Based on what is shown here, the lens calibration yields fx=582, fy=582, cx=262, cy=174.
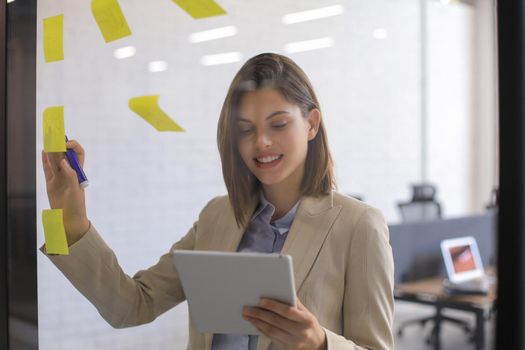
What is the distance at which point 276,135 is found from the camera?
3.36 ft

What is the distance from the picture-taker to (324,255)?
3.28ft

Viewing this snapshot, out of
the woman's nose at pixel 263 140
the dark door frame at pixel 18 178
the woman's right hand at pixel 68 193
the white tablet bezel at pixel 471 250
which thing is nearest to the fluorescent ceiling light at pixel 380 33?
the woman's nose at pixel 263 140

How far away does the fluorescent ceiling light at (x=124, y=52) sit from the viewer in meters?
1.34

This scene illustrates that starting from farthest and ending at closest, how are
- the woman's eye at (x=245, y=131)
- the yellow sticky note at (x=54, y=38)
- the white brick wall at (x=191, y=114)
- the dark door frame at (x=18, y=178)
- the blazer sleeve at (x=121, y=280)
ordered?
the dark door frame at (x=18, y=178) → the yellow sticky note at (x=54, y=38) → the blazer sleeve at (x=121, y=280) → the woman's eye at (x=245, y=131) → the white brick wall at (x=191, y=114)

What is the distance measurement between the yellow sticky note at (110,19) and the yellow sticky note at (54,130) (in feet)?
0.80

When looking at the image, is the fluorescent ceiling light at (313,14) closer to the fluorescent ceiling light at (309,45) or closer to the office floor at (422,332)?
the fluorescent ceiling light at (309,45)

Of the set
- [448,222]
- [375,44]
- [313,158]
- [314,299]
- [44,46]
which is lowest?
[314,299]

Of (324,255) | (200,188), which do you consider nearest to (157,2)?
(200,188)

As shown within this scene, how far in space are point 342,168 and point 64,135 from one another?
0.76 m

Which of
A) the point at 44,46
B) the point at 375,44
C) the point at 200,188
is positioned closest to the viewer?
the point at 375,44

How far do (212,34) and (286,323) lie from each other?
23.5 inches

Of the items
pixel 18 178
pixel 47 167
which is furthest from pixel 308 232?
pixel 18 178

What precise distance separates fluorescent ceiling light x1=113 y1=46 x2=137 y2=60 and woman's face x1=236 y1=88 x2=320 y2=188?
41 cm

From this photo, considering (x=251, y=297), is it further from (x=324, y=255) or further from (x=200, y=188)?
(x=200, y=188)
